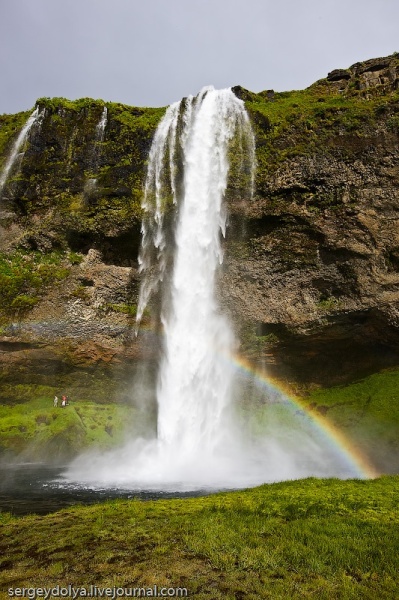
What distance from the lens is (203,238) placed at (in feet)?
95.3

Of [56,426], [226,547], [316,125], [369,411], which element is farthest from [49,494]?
[316,125]

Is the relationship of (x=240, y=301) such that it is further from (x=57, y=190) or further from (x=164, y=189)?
(x=57, y=190)

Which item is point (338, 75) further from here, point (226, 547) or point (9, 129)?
point (226, 547)

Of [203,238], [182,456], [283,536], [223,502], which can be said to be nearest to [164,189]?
[203,238]

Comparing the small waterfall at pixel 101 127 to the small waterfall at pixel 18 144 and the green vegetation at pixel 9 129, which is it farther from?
the green vegetation at pixel 9 129

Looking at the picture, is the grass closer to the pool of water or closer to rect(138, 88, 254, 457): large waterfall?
the pool of water

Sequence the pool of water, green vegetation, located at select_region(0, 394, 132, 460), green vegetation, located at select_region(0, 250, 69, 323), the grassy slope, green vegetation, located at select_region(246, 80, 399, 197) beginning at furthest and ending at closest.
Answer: green vegetation, located at select_region(0, 250, 69, 323)
green vegetation, located at select_region(246, 80, 399, 197)
green vegetation, located at select_region(0, 394, 132, 460)
the grassy slope
the pool of water

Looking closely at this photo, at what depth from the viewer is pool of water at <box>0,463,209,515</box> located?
12.9 meters

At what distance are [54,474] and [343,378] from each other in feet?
64.9

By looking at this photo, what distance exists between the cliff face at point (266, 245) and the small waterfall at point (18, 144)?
1687mm

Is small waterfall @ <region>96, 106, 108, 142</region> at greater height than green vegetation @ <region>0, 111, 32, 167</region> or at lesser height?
lesser

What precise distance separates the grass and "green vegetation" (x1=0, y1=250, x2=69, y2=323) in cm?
2079

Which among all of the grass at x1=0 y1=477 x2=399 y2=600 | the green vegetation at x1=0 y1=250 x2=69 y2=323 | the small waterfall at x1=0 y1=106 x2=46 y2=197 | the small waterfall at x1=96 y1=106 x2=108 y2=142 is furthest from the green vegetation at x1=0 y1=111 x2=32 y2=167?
the grass at x1=0 y1=477 x2=399 y2=600

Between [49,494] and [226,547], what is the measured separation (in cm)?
993
